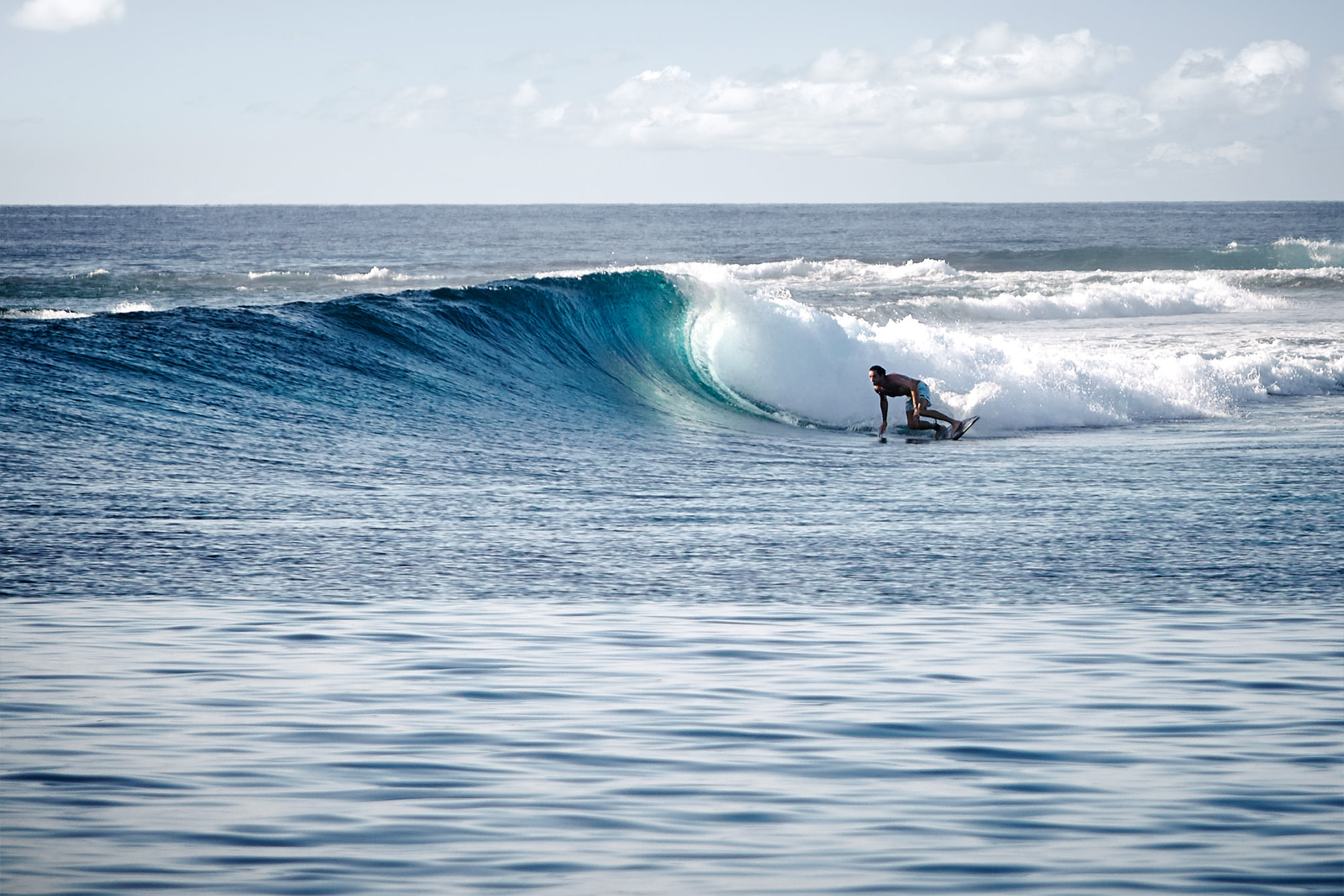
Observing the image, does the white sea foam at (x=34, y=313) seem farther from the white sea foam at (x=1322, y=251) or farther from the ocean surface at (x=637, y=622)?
Answer: the white sea foam at (x=1322, y=251)

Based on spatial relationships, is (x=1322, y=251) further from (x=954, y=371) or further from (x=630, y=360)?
(x=630, y=360)

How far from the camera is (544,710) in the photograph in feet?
13.2

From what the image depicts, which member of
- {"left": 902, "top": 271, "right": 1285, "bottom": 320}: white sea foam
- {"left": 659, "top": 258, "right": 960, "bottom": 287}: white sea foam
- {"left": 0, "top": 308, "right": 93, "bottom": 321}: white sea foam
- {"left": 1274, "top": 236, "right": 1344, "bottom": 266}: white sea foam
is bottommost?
{"left": 902, "top": 271, "right": 1285, "bottom": 320}: white sea foam

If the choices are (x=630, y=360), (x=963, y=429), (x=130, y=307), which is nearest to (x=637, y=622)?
(x=963, y=429)

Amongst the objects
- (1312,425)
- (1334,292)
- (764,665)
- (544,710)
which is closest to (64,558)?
(544,710)

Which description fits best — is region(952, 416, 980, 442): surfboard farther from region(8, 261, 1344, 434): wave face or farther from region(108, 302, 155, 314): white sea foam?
region(108, 302, 155, 314): white sea foam

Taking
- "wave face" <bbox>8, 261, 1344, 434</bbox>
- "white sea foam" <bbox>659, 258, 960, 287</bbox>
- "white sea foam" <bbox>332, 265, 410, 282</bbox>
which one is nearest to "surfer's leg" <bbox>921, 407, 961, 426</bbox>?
"wave face" <bbox>8, 261, 1344, 434</bbox>

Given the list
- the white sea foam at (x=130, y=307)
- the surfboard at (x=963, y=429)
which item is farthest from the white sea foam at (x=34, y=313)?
the surfboard at (x=963, y=429)

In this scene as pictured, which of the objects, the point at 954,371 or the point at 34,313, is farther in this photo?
the point at 34,313

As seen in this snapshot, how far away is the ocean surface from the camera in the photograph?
308 centimetres

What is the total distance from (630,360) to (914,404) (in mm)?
4075

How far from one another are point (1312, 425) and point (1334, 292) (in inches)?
841

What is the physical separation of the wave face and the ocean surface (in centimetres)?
8

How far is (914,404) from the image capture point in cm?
1234
